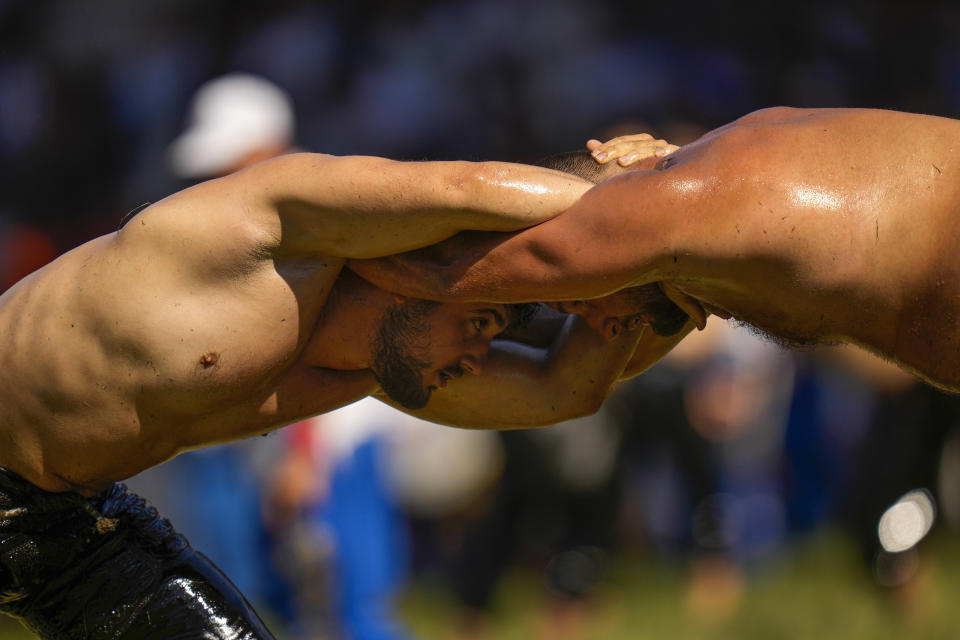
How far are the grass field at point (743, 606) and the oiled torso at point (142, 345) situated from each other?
3504mm

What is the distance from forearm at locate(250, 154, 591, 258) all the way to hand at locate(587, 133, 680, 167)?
0.20 m

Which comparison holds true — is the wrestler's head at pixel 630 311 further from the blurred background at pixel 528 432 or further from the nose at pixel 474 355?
the blurred background at pixel 528 432

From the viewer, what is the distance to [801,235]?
8.52 ft

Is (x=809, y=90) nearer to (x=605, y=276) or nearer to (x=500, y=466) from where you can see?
(x=500, y=466)

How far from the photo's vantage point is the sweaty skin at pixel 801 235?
261 centimetres

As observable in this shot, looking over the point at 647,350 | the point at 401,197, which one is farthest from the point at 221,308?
the point at 647,350

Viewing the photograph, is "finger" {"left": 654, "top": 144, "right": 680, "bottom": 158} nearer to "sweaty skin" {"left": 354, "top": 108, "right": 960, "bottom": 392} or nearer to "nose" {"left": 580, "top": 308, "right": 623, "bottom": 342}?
"sweaty skin" {"left": 354, "top": 108, "right": 960, "bottom": 392}

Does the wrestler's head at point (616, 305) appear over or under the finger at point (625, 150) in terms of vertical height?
under

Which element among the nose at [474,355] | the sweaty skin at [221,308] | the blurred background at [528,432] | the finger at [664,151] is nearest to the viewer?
the sweaty skin at [221,308]

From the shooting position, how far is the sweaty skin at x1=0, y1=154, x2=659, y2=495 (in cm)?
272

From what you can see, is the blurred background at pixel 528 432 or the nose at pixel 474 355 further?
the blurred background at pixel 528 432

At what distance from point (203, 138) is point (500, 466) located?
8.31 ft

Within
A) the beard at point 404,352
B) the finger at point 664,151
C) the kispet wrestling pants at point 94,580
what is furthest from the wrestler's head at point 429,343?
the kispet wrestling pants at point 94,580

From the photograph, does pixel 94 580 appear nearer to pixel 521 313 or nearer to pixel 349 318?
pixel 349 318
